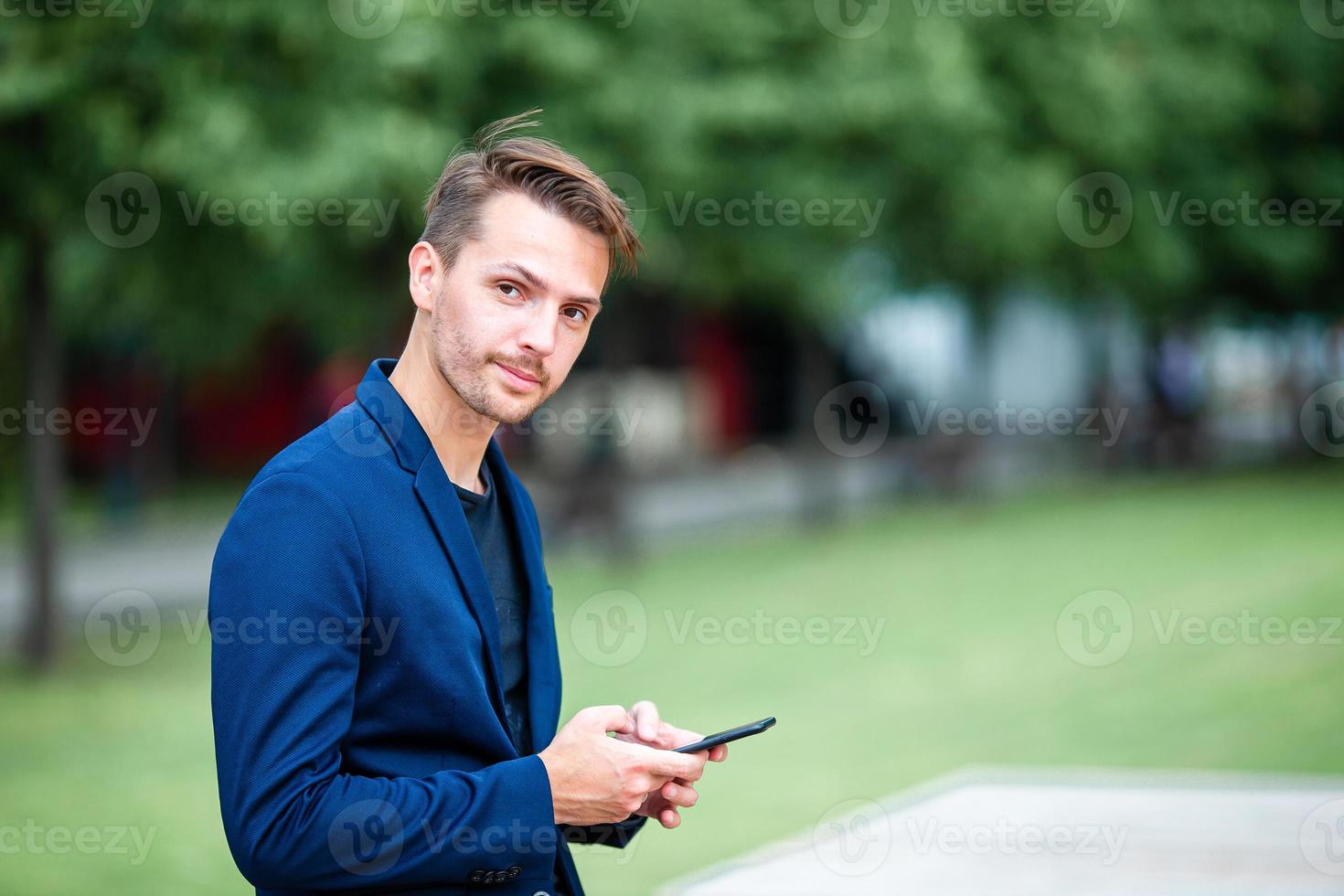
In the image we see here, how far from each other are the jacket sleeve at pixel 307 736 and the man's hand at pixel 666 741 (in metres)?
0.30

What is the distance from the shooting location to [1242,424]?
3703 cm

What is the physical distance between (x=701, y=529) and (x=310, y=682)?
53.0ft

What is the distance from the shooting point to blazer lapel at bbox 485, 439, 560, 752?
2.29 m

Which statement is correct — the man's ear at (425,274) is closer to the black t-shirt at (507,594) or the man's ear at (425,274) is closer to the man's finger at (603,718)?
the black t-shirt at (507,594)

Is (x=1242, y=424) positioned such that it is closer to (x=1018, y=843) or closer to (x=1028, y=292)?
(x=1028, y=292)

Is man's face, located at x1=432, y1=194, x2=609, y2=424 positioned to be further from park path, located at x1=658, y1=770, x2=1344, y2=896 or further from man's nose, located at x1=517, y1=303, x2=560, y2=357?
park path, located at x1=658, y1=770, x2=1344, y2=896

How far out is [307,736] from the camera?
5.97 ft

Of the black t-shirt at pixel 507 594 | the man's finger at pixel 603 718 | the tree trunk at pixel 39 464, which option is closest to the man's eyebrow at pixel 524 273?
the black t-shirt at pixel 507 594

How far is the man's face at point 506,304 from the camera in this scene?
212 cm

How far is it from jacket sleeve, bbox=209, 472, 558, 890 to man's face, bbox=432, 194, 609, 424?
341mm

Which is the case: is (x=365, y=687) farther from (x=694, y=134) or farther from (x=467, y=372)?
(x=694, y=134)

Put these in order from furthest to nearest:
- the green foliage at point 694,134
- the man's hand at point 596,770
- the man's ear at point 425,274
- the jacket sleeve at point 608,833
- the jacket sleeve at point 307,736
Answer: the green foliage at point 694,134
the jacket sleeve at point 608,833
the man's ear at point 425,274
the man's hand at point 596,770
the jacket sleeve at point 307,736

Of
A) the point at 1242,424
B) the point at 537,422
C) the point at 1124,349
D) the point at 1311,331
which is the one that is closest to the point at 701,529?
the point at 537,422

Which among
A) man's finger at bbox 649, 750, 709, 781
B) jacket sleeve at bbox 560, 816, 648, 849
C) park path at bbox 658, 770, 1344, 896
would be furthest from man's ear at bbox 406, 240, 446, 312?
park path at bbox 658, 770, 1344, 896
